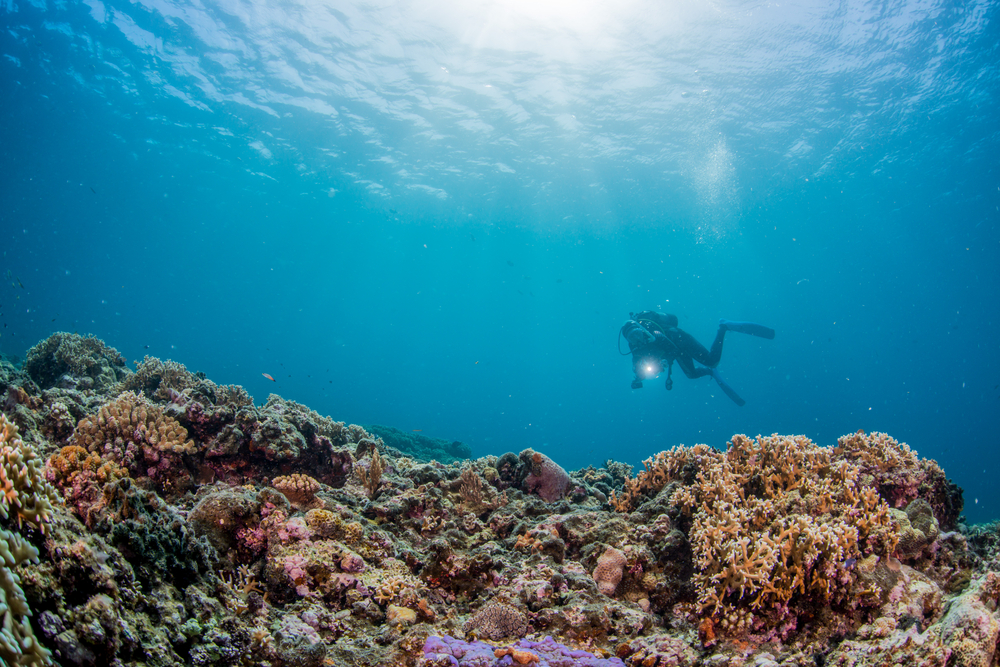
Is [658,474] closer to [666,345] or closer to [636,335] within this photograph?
[636,335]

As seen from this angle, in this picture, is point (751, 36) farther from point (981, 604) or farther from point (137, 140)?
point (137, 140)

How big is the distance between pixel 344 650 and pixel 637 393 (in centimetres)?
17160

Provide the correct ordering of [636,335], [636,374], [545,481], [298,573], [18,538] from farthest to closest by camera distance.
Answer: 1. [636,374]
2. [636,335]
3. [545,481]
4. [298,573]
5. [18,538]

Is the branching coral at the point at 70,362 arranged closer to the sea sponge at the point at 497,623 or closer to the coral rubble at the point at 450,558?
the coral rubble at the point at 450,558

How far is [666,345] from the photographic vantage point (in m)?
19.2

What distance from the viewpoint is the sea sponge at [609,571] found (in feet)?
14.4

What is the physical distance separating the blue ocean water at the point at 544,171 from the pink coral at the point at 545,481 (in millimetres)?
16900

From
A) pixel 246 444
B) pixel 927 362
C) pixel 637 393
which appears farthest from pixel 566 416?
pixel 246 444

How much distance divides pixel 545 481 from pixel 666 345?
1383cm

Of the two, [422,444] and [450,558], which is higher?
[422,444]

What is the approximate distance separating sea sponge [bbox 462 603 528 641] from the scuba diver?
15553 millimetres

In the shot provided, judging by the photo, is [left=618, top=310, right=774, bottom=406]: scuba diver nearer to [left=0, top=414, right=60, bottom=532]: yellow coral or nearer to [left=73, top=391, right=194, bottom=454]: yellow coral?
[left=73, top=391, right=194, bottom=454]: yellow coral

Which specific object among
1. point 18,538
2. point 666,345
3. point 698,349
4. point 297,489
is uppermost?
point 698,349

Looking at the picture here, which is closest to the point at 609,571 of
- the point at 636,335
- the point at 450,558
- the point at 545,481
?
the point at 450,558
